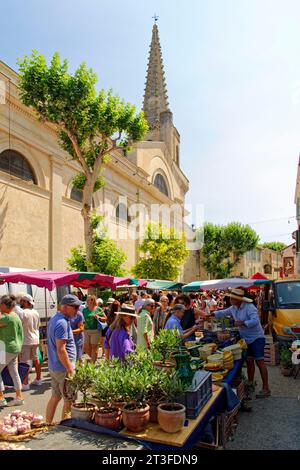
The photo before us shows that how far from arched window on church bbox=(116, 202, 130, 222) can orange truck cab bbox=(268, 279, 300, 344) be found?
65.7ft

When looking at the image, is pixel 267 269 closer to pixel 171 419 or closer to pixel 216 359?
pixel 216 359

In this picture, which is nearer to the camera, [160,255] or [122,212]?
[160,255]

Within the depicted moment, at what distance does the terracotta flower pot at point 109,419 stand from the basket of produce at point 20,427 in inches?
17.1

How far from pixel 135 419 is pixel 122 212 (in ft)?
89.2

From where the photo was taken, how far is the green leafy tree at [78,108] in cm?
1399

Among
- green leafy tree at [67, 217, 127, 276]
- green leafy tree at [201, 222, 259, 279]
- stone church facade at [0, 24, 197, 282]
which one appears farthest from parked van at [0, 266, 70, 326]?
green leafy tree at [201, 222, 259, 279]

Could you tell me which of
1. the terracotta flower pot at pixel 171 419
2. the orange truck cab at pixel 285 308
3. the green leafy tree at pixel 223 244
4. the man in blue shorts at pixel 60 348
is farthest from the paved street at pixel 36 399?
the green leafy tree at pixel 223 244

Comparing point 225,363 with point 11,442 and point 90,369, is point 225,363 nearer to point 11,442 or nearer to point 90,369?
point 90,369

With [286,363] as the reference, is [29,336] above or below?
above

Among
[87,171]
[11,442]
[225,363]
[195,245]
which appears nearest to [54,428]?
[11,442]

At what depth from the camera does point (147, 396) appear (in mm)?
3434

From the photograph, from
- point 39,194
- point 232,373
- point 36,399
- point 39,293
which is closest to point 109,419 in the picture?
point 232,373

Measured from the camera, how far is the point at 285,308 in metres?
9.25
